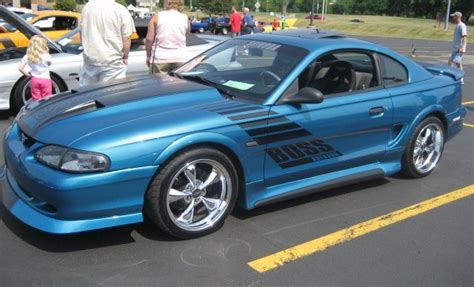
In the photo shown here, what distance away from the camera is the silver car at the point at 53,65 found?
22.0ft

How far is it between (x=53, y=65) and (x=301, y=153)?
4.46 m

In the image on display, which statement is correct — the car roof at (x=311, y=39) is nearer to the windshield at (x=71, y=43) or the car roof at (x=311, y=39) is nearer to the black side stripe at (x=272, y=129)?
the black side stripe at (x=272, y=129)

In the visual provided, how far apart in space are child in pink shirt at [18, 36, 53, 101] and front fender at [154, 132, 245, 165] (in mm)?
3688

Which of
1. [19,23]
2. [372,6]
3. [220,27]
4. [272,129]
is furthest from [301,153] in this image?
[372,6]

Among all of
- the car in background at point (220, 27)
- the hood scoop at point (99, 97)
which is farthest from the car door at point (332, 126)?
the car in background at point (220, 27)

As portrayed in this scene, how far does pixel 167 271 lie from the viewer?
3.14 metres

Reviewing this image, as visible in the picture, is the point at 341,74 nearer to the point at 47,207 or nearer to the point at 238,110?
the point at 238,110

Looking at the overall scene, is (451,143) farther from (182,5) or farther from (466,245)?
(182,5)

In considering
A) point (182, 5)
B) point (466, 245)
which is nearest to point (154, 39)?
point (182, 5)

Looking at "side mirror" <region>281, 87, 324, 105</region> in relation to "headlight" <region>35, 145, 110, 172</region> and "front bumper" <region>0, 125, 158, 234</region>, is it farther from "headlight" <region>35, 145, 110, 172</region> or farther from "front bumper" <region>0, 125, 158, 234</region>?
"headlight" <region>35, 145, 110, 172</region>

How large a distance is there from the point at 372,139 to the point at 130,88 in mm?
2152

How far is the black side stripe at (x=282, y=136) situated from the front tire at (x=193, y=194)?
0.31 m

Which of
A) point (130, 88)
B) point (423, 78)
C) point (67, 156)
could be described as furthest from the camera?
point (423, 78)

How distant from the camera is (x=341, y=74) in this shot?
14.8ft
